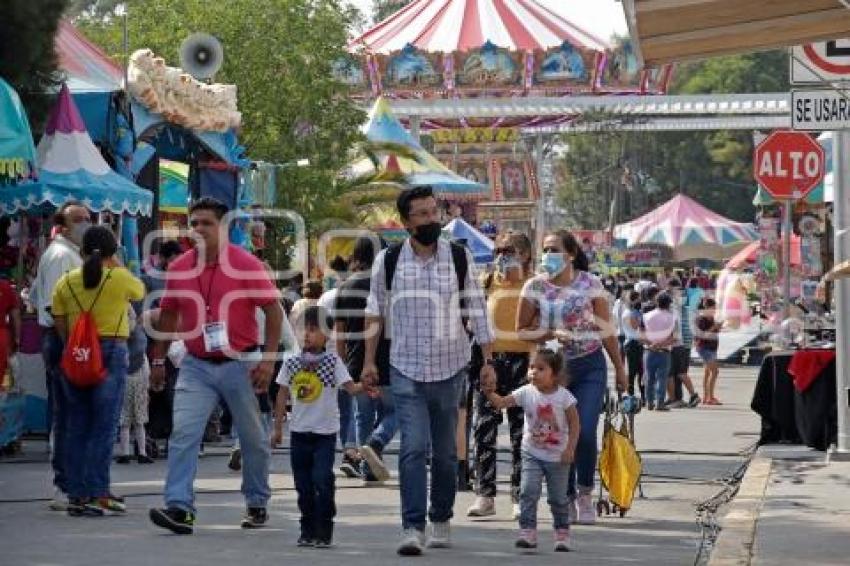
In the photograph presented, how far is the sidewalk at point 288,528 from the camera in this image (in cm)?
1097

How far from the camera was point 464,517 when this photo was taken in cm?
1320

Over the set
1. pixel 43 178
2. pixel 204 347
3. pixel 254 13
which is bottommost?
pixel 204 347

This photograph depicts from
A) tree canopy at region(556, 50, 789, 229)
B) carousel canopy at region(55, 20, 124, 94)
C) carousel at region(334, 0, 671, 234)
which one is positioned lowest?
carousel canopy at region(55, 20, 124, 94)

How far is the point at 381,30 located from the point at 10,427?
1467 inches

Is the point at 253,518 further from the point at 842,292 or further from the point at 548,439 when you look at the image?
the point at 842,292

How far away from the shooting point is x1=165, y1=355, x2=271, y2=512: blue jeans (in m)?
11.7

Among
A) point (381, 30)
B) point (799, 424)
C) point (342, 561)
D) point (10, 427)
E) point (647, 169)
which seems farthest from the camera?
point (647, 169)

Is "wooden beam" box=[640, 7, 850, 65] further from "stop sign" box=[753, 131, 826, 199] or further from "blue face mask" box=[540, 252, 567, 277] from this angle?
"stop sign" box=[753, 131, 826, 199]

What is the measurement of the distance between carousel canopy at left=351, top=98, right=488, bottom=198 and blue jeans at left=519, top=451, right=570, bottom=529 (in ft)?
80.3

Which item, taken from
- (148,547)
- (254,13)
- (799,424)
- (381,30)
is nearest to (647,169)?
(381,30)

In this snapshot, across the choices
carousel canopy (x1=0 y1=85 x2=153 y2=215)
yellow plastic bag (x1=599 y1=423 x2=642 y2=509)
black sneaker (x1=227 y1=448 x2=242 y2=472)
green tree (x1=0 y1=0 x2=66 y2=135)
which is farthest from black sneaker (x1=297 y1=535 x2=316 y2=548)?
carousel canopy (x1=0 y1=85 x2=153 y2=215)

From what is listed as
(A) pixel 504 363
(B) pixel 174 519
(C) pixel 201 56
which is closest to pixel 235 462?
(A) pixel 504 363

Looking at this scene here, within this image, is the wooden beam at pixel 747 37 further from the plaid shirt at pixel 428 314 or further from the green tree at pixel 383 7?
the green tree at pixel 383 7

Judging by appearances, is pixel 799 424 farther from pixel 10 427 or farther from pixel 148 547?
pixel 148 547
